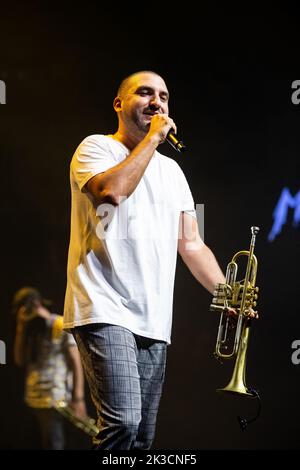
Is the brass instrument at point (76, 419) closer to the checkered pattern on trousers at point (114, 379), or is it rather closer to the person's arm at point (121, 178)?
the checkered pattern on trousers at point (114, 379)

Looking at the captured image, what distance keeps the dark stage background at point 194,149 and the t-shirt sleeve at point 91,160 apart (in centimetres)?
241

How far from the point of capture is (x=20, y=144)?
565 cm

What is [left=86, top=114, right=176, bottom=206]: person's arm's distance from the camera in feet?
8.88

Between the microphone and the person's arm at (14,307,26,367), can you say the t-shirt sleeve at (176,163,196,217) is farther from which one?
the person's arm at (14,307,26,367)

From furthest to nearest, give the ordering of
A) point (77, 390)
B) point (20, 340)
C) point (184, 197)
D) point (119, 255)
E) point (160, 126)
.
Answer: point (20, 340) → point (77, 390) → point (184, 197) → point (160, 126) → point (119, 255)

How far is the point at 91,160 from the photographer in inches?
113

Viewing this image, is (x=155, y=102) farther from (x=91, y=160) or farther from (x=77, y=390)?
(x=77, y=390)

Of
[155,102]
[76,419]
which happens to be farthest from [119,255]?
[76,419]

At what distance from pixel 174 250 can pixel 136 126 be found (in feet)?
1.80

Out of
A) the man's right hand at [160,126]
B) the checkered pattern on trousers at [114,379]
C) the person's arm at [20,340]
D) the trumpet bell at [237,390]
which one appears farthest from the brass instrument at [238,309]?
the person's arm at [20,340]

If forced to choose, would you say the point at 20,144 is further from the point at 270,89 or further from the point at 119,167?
the point at 119,167

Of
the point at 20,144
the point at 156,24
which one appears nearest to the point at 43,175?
the point at 20,144

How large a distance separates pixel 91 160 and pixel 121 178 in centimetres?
21

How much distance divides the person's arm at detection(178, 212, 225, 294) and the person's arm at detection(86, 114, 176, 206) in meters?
0.56
